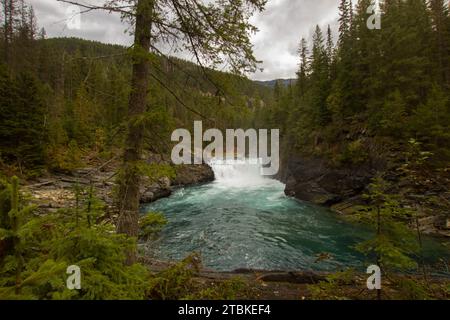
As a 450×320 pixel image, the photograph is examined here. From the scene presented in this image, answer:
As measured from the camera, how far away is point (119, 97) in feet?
15.6

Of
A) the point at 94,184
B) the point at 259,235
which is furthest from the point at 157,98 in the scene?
the point at 94,184

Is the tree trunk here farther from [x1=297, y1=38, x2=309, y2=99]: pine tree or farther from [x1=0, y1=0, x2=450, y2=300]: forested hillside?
[x1=297, y1=38, x2=309, y2=99]: pine tree

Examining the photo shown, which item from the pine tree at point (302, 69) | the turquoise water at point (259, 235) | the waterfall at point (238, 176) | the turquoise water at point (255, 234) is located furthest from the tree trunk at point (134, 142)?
the pine tree at point (302, 69)

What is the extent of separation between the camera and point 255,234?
15273mm

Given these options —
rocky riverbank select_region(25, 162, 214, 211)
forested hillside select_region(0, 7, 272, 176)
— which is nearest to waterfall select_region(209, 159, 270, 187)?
rocky riverbank select_region(25, 162, 214, 211)

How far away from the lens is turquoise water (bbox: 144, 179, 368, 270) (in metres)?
11.8

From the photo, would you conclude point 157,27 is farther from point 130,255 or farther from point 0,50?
point 0,50

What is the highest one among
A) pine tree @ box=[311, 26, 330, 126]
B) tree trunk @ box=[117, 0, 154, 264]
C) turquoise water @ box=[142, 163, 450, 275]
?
pine tree @ box=[311, 26, 330, 126]

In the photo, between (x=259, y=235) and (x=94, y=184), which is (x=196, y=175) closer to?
(x=94, y=184)

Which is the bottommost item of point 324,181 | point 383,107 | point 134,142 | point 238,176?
point 238,176

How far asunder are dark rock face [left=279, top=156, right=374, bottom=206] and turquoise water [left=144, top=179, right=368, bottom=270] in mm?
1606

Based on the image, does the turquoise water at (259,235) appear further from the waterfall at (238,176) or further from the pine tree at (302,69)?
the pine tree at (302,69)

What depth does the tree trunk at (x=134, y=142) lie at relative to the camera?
15.1ft

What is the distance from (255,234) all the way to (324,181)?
1227cm
